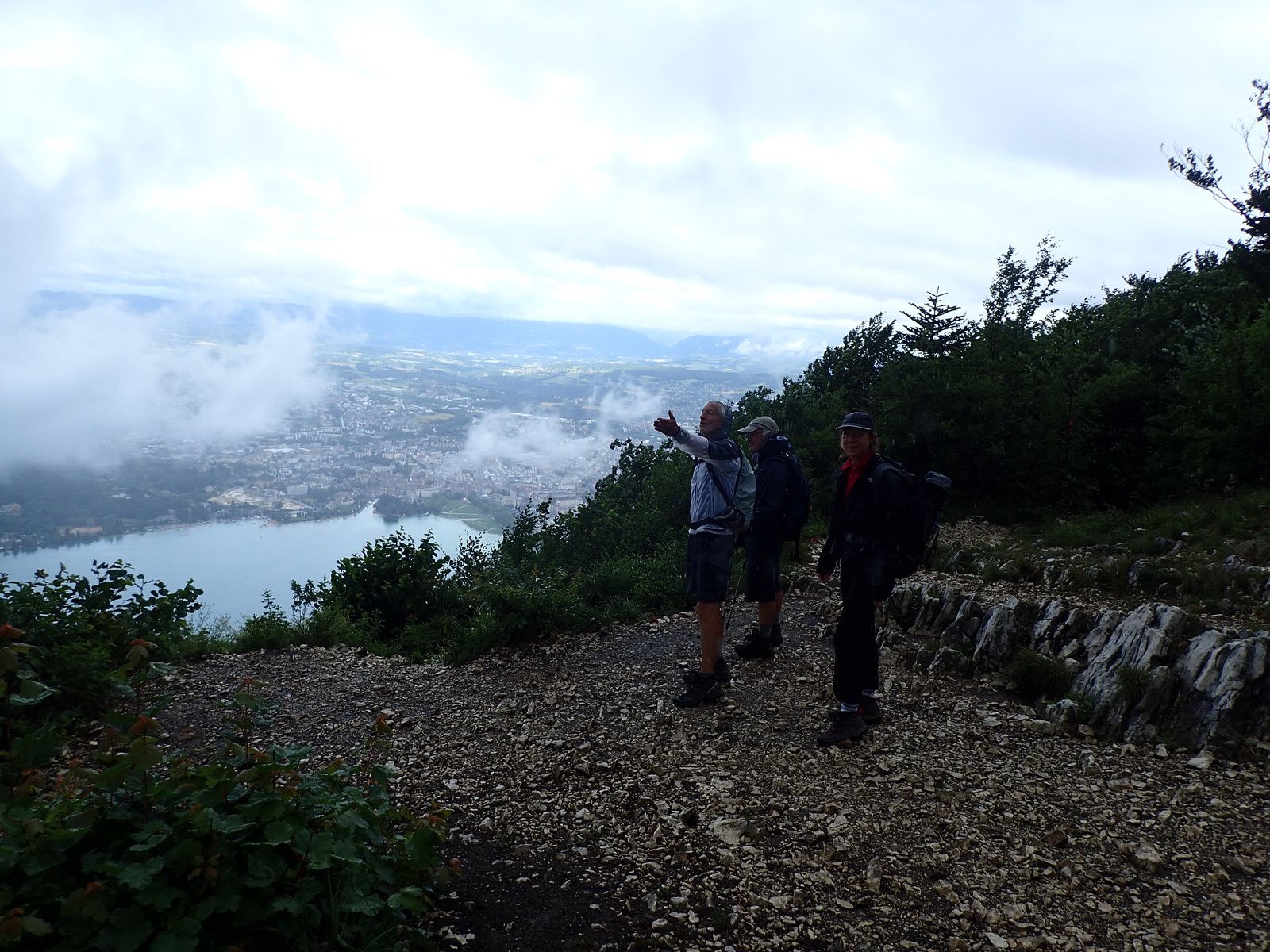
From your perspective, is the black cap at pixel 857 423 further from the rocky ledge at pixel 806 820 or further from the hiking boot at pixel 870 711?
the rocky ledge at pixel 806 820

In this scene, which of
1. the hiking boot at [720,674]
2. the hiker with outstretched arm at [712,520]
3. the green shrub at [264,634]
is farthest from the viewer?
the green shrub at [264,634]

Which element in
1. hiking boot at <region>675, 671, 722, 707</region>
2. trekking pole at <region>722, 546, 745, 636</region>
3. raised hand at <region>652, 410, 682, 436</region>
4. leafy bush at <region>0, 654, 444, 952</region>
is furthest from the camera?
trekking pole at <region>722, 546, 745, 636</region>

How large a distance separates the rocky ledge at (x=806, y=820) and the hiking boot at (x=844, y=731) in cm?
8

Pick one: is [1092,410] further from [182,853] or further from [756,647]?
[182,853]

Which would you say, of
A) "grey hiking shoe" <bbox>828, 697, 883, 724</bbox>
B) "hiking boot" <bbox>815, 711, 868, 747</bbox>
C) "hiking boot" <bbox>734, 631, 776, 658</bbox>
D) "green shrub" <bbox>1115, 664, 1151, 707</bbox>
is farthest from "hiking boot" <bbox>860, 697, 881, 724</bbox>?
"green shrub" <bbox>1115, 664, 1151, 707</bbox>

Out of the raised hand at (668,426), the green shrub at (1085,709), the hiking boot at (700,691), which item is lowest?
the hiking boot at (700,691)

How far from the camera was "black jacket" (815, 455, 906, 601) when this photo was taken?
14.3 feet

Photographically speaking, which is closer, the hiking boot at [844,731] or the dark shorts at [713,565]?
the hiking boot at [844,731]

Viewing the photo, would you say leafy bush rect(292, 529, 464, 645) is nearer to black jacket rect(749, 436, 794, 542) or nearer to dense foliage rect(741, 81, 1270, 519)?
black jacket rect(749, 436, 794, 542)

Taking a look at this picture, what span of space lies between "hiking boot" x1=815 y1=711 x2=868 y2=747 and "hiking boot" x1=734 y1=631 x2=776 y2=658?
1584 mm

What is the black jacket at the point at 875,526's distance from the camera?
4.34 metres

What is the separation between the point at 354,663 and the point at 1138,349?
68.8 ft

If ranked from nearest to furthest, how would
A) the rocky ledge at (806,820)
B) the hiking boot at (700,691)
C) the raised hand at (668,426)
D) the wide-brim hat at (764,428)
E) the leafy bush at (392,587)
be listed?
the rocky ledge at (806,820), the raised hand at (668,426), the hiking boot at (700,691), the wide-brim hat at (764,428), the leafy bush at (392,587)

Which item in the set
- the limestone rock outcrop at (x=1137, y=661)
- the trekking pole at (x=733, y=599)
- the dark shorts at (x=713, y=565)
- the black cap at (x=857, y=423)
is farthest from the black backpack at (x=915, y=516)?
the limestone rock outcrop at (x=1137, y=661)
